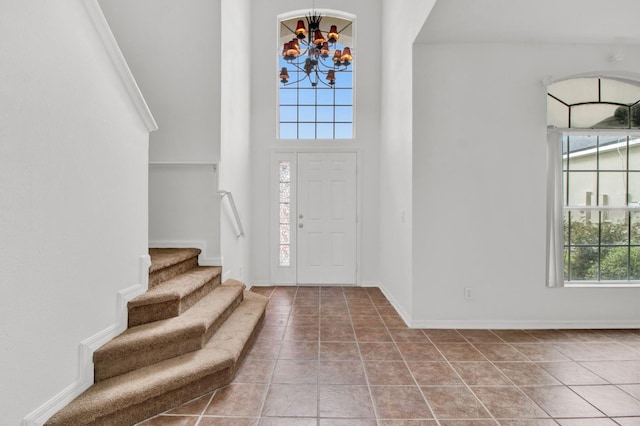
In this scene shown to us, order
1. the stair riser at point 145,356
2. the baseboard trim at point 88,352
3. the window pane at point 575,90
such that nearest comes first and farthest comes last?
the baseboard trim at point 88,352 → the stair riser at point 145,356 → the window pane at point 575,90

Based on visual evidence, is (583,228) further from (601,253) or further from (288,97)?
(288,97)

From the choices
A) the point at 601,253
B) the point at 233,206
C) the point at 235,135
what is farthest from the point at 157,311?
the point at 601,253

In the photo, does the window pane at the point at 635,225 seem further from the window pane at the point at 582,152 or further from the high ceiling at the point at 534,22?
the high ceiling at the point at 534,22

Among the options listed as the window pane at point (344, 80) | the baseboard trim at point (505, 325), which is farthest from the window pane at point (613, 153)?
the window pane at point (344, 80)

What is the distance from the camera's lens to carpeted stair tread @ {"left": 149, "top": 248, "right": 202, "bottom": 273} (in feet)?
8.81

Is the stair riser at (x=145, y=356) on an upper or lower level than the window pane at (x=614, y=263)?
lower

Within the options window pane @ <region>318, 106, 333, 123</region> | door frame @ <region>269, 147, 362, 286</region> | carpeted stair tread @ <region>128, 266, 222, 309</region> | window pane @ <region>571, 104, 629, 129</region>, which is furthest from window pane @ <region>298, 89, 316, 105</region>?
window pane @ <region>571, 104, 629, 129</region>

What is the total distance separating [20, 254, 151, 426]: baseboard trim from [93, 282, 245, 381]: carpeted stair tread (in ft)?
0.14

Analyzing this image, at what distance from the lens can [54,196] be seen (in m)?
1.61

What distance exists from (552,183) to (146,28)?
430 centimetres

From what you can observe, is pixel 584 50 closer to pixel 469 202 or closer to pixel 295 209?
pixel 469 202

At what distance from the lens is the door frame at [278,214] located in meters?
5.21

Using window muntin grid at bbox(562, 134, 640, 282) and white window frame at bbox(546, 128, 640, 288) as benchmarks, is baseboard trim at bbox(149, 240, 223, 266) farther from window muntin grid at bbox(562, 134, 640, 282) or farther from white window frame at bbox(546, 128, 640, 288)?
window muntin grid at bbox(562, 134, 640, 282)

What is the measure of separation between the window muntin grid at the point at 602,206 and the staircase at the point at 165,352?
334 cm
